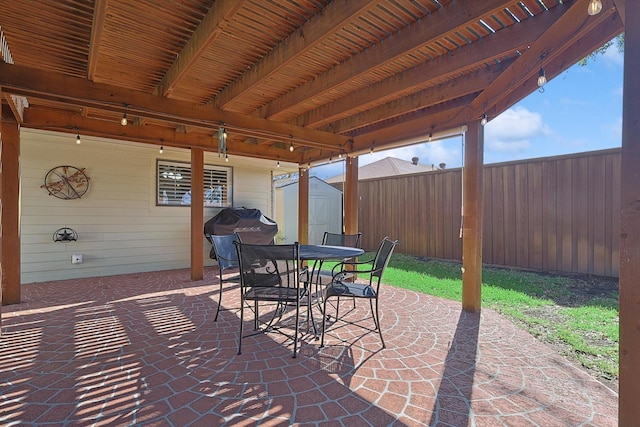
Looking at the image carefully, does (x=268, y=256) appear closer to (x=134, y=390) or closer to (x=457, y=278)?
(x=134, y=390)

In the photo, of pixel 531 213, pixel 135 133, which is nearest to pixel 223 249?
pixel 135 133

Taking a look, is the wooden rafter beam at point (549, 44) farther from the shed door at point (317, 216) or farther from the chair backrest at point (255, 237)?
the shed door at point (317, 216)

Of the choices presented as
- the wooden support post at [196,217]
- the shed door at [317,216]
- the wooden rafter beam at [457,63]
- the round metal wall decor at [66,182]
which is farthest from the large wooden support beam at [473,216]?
the shed door at [317,216]

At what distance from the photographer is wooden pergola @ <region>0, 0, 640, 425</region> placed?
1927 mm

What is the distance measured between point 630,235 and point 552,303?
3273 mm

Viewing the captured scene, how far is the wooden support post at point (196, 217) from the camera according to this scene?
17.3ft

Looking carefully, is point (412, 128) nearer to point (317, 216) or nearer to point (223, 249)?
point (223, 249)

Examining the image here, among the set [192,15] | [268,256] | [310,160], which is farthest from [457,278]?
[192,15]

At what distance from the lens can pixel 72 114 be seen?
4395 mm

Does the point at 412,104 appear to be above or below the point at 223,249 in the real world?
above

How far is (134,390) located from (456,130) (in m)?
4.06

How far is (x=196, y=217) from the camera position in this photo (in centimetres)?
531

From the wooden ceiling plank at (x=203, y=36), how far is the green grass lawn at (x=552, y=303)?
371cm

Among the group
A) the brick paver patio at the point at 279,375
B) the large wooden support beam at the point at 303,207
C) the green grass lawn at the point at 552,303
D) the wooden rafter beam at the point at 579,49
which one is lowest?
the brick paver patio at the point at 279,375
